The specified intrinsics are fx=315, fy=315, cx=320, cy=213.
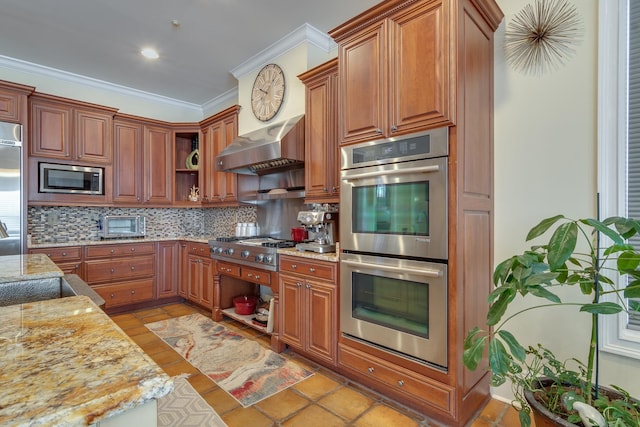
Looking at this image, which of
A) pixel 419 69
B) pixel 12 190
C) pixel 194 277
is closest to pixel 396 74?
pixel 419 69

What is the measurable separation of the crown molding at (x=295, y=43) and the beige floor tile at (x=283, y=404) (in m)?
3.22

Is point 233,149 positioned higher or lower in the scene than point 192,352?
higher

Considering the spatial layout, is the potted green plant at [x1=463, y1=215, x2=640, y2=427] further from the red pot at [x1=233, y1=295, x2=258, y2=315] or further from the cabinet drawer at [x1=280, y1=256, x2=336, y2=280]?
the red pot at [x1=233, y1=295, x2=258, y2=315]

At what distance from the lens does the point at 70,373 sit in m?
0.61

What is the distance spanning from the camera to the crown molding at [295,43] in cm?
319

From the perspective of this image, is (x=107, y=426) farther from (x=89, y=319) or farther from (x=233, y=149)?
(x=233, y=149)

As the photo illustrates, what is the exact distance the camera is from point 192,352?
290 centimetres

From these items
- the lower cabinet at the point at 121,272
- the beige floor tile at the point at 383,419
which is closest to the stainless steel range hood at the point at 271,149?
the lower cabinet at the point at 121,272

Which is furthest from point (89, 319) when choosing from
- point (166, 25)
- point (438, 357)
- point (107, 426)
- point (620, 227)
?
point (166, 25)

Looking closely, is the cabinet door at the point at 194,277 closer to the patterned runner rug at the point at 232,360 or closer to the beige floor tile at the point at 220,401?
the patterned runner rug at the point at 232,360

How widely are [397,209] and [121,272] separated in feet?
12.2

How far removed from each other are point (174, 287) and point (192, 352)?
1825mm

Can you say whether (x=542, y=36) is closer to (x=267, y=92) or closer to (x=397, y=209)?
(x=397, y=209)

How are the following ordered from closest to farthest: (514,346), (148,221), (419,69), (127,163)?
1. (514,346)
2. (419,69)
3. (127,163)
4. (148,221)
